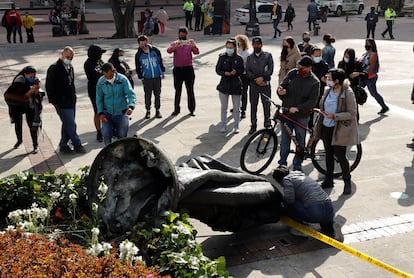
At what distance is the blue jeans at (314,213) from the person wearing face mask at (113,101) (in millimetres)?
3376

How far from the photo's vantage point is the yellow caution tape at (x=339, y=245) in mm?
5504

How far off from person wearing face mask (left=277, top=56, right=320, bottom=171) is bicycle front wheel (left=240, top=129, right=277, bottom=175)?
237 millimetres

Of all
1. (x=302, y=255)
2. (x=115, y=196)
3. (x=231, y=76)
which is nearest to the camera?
(x=115, y=196)

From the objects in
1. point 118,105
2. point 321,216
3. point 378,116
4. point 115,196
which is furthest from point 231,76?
point 115,196

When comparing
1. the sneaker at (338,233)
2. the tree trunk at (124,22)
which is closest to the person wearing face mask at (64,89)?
the sneaker at (338,233)

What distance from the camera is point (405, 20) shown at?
118 ft

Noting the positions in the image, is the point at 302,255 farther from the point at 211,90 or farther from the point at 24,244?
the point at 211,90

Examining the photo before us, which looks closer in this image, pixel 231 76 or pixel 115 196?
pixel 115 196

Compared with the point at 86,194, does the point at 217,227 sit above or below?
below

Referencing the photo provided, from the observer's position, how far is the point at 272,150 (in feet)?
29.6

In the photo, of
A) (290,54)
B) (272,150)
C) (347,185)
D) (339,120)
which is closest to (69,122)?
(272,150)

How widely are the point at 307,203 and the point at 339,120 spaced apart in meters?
1.78

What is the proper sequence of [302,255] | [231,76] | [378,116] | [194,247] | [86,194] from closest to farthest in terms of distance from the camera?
[194,247], [86,194], [302,255], [231,76], [378,116]

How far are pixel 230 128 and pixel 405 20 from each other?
28.3 meters
